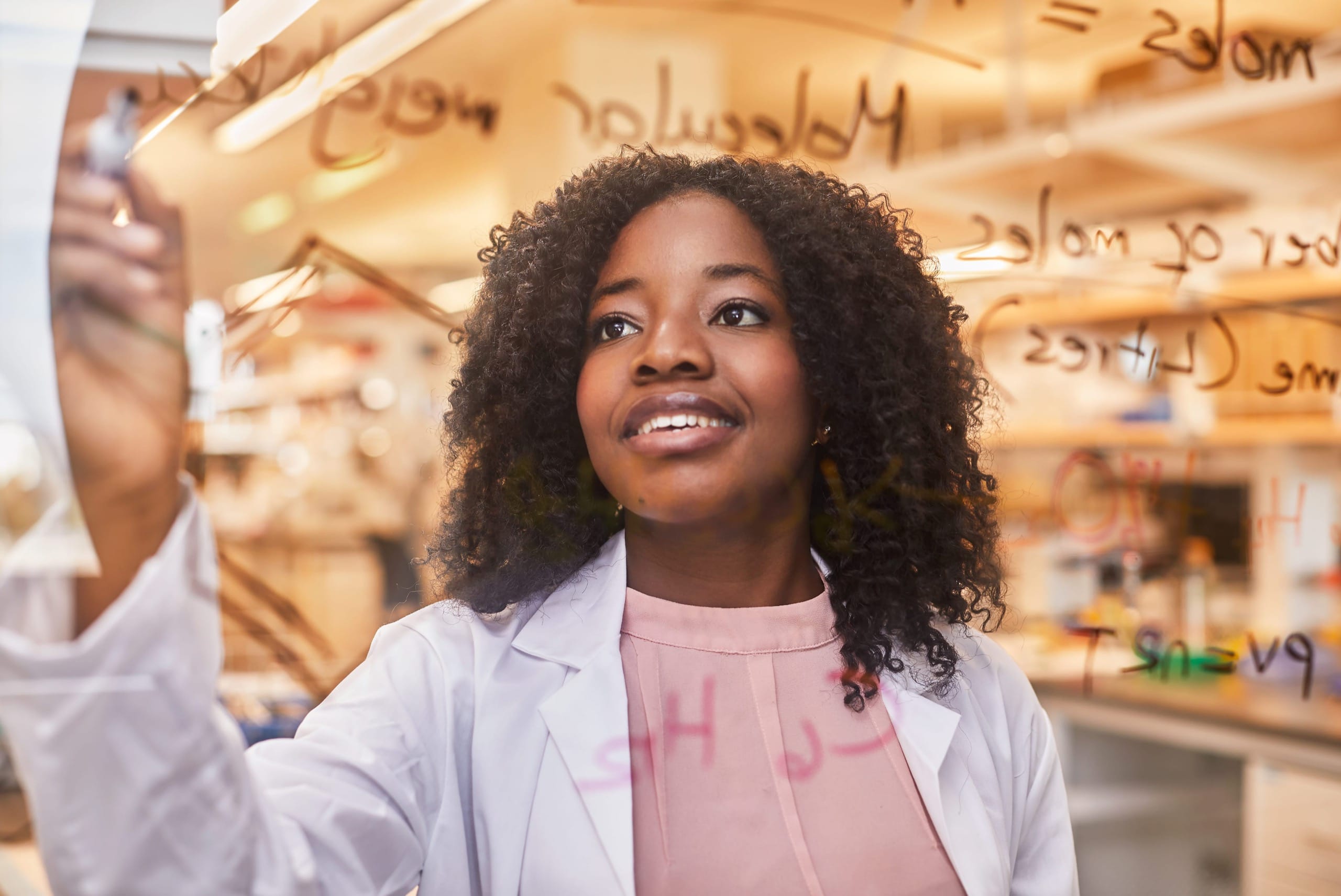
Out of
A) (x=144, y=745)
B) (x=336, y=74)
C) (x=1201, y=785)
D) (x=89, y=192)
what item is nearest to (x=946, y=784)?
(x=144, y=745)

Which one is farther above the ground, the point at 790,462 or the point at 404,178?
the point at 404,178

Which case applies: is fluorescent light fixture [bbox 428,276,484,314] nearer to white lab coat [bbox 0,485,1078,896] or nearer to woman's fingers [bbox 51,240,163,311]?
white lab coat [bbox 0,485,1078,896]

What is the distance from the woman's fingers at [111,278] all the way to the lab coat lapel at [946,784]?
546mm

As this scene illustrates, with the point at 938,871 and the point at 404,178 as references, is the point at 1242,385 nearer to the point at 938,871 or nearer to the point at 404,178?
the point at 938,871

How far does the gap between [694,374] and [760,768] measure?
258 mm

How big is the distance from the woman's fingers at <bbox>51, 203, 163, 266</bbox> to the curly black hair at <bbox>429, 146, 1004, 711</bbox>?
354 mm

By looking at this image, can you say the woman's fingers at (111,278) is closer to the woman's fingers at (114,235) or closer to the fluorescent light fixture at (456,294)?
the woman's fingers at (114,235)

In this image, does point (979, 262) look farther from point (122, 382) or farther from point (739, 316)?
point (122, 382)

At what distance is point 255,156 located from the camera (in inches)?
38.6

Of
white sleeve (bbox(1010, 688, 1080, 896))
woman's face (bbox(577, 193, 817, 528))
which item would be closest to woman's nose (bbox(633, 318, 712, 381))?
woman's face (bbox(577, 193, 817, 528))

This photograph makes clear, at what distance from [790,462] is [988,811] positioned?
10.9 inches

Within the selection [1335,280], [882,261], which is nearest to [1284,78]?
[1335,280]

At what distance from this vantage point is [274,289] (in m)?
0.93

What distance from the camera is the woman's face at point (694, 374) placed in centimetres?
70
